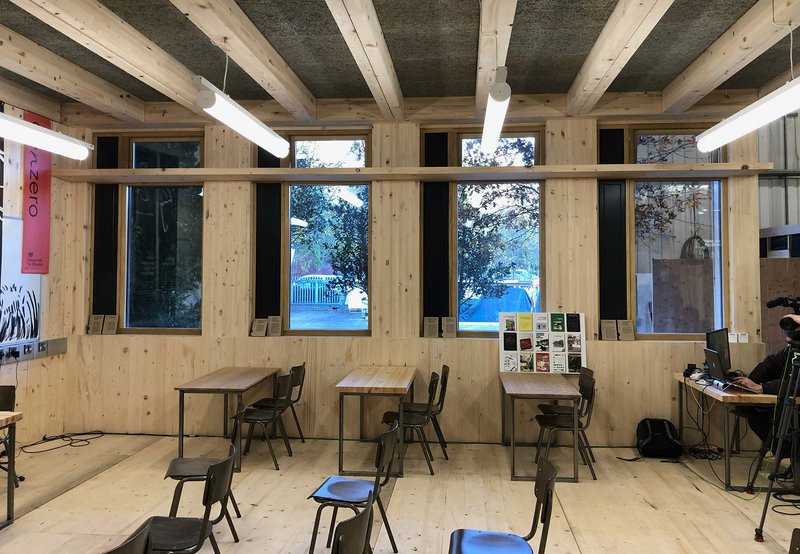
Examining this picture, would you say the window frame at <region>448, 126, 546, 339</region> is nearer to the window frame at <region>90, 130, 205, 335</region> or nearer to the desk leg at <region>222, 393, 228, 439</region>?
the desk leg at <region>222, 393, 228, 439</region>

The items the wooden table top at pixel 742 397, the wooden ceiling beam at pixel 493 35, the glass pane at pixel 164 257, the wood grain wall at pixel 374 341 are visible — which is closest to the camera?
the wooden ceiling beam at pixel 493 35

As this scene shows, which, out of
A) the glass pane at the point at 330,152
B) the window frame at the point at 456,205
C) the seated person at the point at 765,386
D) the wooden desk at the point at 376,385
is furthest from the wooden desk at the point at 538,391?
the glass pane at the point at 330,152

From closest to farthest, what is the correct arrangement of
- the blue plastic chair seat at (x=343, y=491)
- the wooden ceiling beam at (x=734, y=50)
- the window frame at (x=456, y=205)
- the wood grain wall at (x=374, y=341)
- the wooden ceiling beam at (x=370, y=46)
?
1. the blue plastic chair seat at (x=343, y=491)
2. the wooden ceiling beam at (x=370, y=46)
3. the wooden ceiling beam at (x=734, y=50)
4. the wood grain wall at (x=374, y=341)
5. the window frame at (x=456, y=205)

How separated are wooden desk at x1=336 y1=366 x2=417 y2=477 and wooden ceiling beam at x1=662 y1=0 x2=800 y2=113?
365cm

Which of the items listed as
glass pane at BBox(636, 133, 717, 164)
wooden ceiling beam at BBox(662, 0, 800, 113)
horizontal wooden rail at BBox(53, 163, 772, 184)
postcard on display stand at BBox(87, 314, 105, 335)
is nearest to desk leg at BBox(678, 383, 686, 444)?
horizontal wooden rail at BBox(53, 163, 772, 184)

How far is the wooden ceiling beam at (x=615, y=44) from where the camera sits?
321cm

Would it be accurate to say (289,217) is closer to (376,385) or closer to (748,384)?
(376,385)

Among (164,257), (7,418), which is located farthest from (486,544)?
(164,257)

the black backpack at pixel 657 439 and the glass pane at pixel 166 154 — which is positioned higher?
the glass pane at pixel 166 154

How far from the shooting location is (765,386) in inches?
168

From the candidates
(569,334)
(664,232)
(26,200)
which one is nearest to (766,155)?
(664,232)

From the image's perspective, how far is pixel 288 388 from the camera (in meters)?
4.88

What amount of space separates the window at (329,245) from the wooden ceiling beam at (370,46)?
93 centimetres

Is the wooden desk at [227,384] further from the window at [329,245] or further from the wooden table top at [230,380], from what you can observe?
the window at [329,245]
